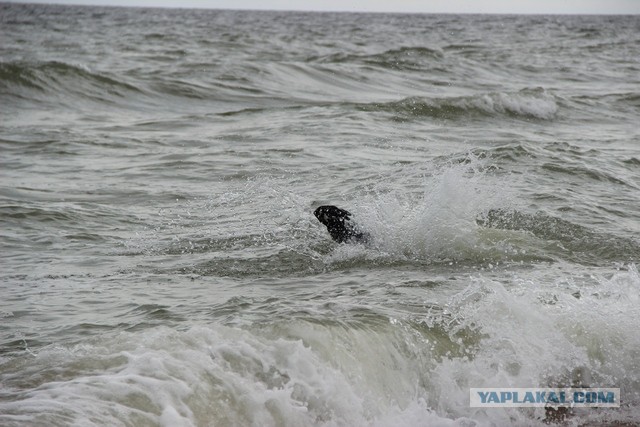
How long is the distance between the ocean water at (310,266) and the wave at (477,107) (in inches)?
3.7

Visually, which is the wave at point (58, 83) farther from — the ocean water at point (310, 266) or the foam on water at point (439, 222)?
the foam on water at point (439, 222)

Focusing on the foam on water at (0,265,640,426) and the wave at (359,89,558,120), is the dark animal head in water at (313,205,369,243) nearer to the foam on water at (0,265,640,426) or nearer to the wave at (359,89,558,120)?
the foam on water at (0,265,640,426)

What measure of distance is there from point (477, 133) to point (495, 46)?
24.1m

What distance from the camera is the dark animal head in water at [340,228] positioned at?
25.9 feet

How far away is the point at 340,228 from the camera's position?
7945 mm

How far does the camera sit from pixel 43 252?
7.86 meters

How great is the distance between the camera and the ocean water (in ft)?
16.6

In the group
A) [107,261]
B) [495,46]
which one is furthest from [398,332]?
[495,46]

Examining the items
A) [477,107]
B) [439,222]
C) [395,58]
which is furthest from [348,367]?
[395,58]

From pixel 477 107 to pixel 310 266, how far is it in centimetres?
1054

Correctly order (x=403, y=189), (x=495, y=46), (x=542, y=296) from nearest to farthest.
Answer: (x=542, y=296), (x=403, y=189), (x=495, y=46)

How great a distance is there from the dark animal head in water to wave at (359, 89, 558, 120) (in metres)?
8.29

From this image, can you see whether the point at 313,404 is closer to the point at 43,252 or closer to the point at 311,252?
the point at 311,252

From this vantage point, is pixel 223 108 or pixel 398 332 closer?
pixel 398 332
